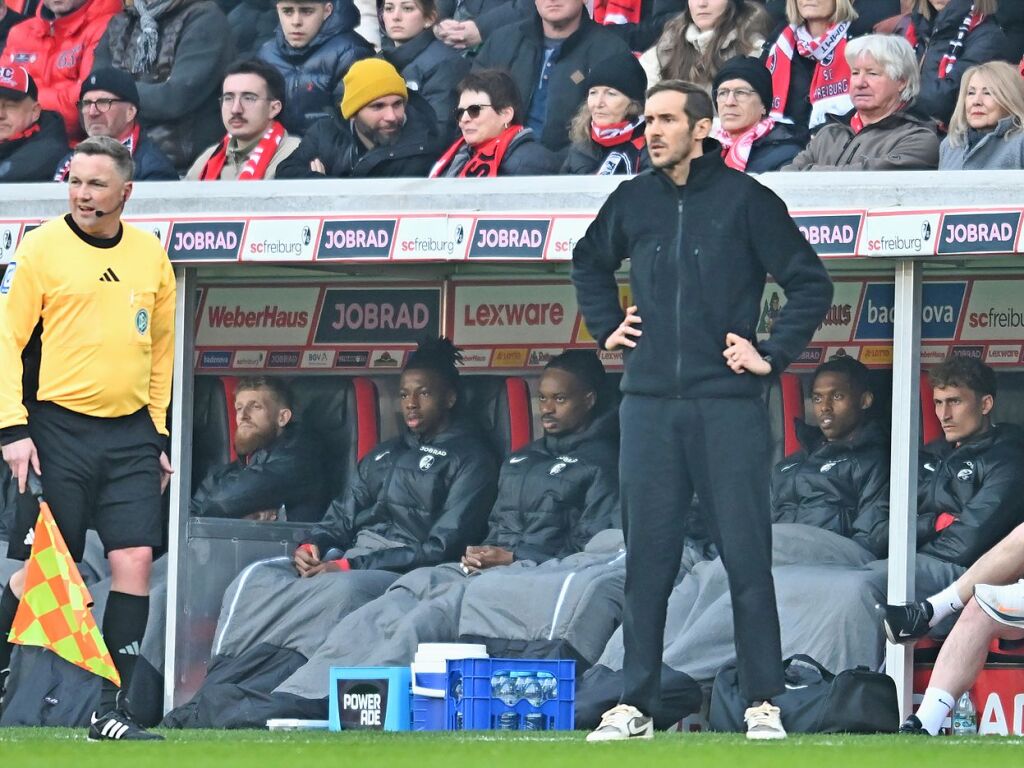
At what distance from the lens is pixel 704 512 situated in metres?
6.12

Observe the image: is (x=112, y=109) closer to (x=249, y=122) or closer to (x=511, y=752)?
(x=249, y=122)

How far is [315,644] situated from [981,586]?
270 cm

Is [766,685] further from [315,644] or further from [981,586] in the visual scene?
[315,644]

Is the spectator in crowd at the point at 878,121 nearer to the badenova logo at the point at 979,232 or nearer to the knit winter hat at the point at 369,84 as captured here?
the badenova logo at the point at 979,232

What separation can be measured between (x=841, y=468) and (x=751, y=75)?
1612mm

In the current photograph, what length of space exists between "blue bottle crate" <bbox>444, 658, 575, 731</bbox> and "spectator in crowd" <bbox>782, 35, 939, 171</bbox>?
2.20 m

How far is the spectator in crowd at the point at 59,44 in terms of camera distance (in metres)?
10.8

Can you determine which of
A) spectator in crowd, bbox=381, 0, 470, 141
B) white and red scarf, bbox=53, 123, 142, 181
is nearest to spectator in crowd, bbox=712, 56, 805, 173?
spectator in crowd, bbox=381, 0, 470, 141

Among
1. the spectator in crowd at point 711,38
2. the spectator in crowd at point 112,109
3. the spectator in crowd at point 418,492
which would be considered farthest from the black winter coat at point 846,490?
the spectator in crowd at point 112,109

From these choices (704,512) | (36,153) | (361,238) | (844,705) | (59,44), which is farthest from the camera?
(59,44)

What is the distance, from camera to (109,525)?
6.18m

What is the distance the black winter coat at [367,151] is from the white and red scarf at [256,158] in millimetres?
181

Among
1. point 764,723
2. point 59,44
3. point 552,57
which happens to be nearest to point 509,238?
point 552,57

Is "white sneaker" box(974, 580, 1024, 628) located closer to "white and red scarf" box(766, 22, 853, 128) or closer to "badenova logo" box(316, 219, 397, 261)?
"white and red scarf" box(766, 22, 853, 128)
